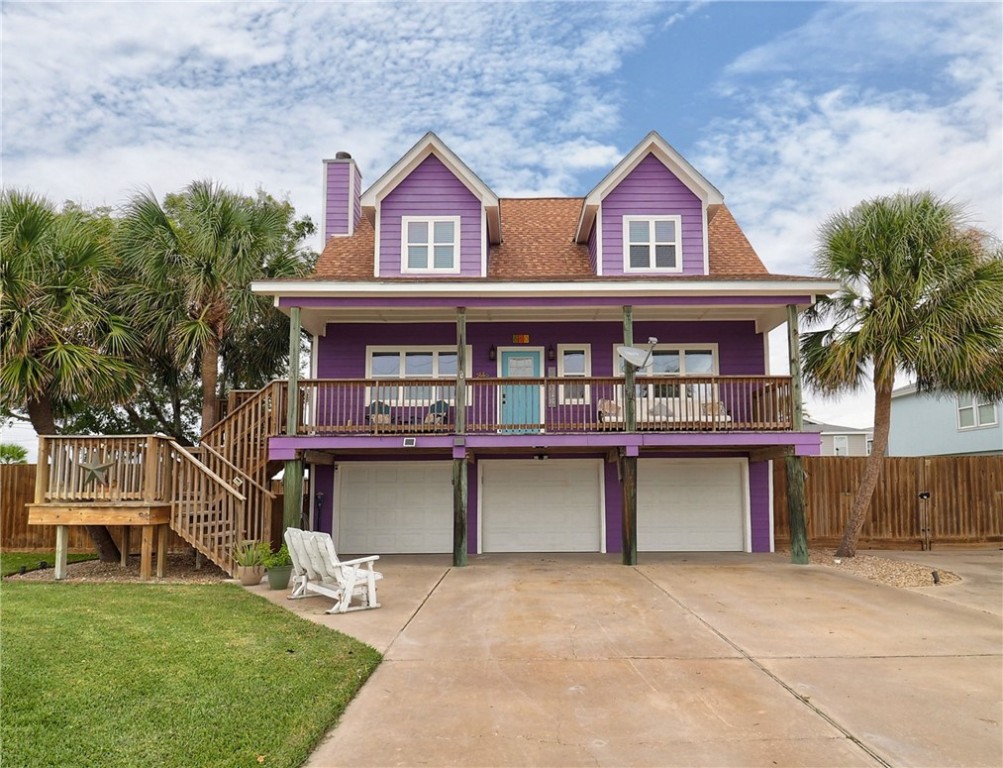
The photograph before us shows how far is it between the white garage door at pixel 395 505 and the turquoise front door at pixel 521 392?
81.3 inches

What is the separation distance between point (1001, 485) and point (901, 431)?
9928mm

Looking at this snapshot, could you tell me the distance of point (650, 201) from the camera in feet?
47.4

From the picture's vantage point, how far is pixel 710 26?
12039 mm

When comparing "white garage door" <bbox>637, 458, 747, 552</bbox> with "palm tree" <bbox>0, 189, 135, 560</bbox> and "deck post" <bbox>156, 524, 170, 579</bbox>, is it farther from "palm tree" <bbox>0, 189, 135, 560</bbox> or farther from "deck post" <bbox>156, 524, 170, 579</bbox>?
"palm tree" <bbox>0, 189, 135, 560</bbox>

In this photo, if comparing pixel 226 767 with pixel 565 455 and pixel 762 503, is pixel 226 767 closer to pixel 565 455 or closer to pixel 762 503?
pixel 565 455

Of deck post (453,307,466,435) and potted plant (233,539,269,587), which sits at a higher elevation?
deck post (453,307,466,435)

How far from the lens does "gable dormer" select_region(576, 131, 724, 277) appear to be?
46.6 feet

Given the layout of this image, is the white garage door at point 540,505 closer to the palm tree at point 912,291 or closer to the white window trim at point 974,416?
the palm tree at point 912,291

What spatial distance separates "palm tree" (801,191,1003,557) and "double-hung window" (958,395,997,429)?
892 cm

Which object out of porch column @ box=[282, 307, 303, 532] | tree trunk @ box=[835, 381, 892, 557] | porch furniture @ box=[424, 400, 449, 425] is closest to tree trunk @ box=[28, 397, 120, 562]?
porch column @ box=[282, 307, 303, 532]

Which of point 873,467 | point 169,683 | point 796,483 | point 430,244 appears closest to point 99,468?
point 169,683

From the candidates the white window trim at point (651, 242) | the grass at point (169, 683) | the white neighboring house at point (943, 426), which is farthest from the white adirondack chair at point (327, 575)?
the white neighboring house at point (943, 426)

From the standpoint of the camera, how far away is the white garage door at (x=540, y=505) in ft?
48.0

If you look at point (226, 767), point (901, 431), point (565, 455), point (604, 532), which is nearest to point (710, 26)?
point (565, 455)
